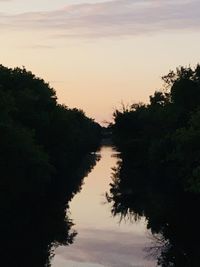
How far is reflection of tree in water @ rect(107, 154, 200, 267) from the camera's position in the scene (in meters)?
35.0

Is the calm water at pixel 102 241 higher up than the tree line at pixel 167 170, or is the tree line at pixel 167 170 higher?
the tree line at pixel 167 170

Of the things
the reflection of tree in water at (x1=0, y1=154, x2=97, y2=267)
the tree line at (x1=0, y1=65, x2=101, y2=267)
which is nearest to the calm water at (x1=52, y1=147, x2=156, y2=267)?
the reflection of tree in water at (x1=0, y1=154, x2=97, y2=267)

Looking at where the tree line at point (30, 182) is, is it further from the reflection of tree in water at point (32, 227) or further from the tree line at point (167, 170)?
the tree line at point (167, 170)

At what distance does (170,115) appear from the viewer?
3093 inches

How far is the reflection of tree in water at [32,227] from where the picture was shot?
3392 cm

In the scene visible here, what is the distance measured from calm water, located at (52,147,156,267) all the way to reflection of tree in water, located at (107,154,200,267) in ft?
2.70

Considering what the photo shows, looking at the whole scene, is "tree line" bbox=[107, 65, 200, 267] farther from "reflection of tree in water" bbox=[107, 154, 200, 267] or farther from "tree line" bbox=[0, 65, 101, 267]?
"tree line" bbox=[0, 65, 101, 267]

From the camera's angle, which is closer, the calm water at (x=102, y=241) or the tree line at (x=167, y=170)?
the calm water at (x=102, y=241)

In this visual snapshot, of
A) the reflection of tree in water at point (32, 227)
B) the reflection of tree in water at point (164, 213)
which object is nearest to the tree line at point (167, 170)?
the reflection of tree in water at point (164, 213)

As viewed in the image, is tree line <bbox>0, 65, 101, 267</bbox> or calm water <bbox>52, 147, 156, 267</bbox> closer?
calm water <bbox>52, 147, 156, 267</bbox>

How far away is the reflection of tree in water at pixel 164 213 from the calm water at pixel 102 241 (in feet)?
2.70

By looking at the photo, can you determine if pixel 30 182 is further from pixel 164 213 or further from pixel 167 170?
pixel 167 170

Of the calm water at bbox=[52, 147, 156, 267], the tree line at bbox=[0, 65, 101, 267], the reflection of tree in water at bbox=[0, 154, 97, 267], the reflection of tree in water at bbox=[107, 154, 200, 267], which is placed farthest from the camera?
the tree line at bbox=[0, 65, 101, 267]

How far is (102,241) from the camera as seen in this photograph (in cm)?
4034
